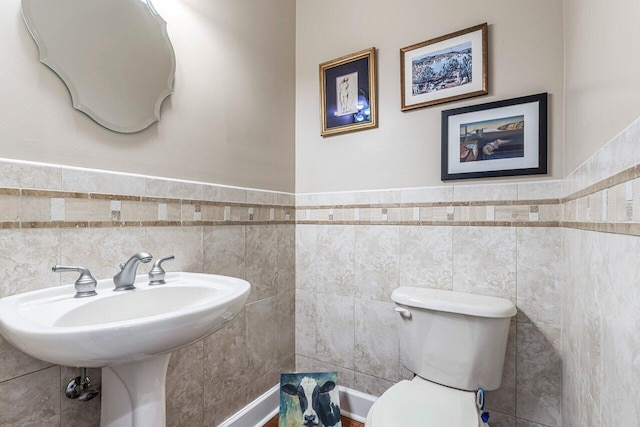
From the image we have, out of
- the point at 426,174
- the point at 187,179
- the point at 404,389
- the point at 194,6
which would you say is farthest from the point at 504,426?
the point at 194,6

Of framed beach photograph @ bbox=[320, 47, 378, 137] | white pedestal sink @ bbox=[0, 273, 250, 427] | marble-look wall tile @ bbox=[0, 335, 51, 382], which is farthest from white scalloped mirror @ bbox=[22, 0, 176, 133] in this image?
framed beach photograph @ bbox=[320, 47, 378, 137]

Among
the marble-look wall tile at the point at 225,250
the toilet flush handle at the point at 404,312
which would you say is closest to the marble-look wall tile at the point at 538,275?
the toilet flush handle at the point at 404,312

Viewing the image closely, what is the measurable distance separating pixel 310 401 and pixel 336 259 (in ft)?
2.36

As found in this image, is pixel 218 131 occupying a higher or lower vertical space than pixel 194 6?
lower

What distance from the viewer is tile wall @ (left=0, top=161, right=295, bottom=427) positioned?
830 mm

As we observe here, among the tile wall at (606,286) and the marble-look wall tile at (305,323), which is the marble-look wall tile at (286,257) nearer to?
the marble-look wall tile at (305,323)

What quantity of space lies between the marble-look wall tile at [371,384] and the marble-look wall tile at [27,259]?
1.42 meters

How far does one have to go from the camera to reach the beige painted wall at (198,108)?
851mm

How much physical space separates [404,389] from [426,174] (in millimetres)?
947

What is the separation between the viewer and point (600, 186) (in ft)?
2.26

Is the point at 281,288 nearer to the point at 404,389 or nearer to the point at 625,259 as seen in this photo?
the point at 404,389

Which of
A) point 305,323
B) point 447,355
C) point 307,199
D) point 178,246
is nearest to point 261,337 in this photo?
point 305,323

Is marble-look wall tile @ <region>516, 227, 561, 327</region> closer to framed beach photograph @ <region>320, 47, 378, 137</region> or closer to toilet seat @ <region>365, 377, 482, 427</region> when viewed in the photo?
toilet seat @ <region>365, 377, 482, 427</region>

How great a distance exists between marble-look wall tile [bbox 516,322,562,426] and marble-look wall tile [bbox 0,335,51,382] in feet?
5.56
